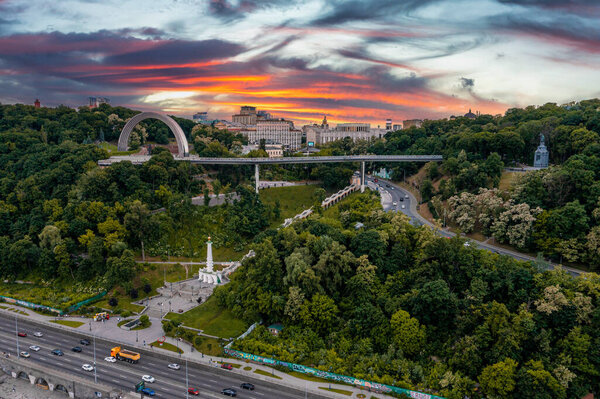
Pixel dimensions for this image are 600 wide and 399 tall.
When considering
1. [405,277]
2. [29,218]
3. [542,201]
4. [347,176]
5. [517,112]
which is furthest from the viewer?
[517,112]

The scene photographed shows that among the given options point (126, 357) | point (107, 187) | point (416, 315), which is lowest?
point (126, 357)

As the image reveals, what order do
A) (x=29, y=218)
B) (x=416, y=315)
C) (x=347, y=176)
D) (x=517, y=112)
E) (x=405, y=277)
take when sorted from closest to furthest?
(x=416, y=315) → (x=405, y=277) → (x=29, y=218) → (x=347, y=176) → (x=517, y=112)

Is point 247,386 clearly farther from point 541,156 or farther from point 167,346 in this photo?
point 541,156

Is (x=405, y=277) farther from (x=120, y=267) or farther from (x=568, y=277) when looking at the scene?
(x=120, y=267)

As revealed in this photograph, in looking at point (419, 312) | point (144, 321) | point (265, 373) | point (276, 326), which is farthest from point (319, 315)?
point (144, 321)

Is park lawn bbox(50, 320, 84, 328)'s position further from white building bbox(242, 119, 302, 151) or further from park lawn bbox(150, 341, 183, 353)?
white building bbox(242, 119, 302, 151)

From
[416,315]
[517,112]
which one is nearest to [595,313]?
[416,315]

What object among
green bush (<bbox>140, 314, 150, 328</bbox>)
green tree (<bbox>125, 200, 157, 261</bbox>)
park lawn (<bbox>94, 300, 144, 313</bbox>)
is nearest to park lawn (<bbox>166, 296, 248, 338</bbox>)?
green bush (<bbox>140, 314, 150, 328</bbox>)

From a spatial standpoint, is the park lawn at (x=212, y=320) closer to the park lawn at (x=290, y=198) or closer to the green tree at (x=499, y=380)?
the green tree at (x=499, y=380)
